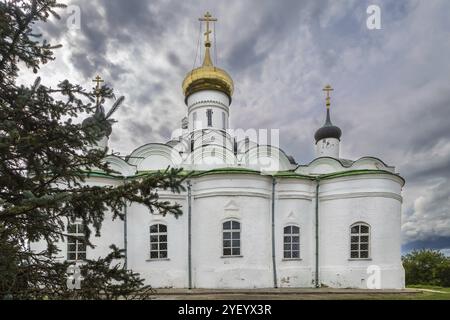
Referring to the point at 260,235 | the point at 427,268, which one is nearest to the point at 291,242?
the point at 260,235

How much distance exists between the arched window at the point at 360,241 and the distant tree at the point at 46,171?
38.8 feet

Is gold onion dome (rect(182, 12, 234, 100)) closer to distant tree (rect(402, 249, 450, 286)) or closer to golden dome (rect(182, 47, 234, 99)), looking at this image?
golden dome (rect(182, 47, 234, 99))

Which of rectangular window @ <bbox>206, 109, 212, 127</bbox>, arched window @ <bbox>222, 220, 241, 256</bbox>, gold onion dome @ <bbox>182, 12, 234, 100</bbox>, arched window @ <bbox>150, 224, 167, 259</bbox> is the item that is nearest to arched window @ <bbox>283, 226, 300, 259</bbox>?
arched window @ <bbox>222, 220, 241, 256</bbox>

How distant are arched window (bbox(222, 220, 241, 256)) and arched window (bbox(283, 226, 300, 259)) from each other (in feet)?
7.07

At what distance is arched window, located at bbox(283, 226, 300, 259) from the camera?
14.0 m

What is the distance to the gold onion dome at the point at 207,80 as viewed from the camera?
19000 millimetres

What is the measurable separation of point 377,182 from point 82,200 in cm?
1301

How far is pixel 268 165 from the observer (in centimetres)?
1689

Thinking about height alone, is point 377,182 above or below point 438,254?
above
